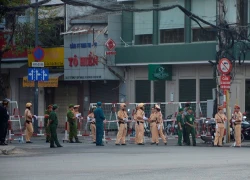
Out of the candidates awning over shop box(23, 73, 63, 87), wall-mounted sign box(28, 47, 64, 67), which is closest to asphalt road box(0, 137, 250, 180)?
awning over shop box(23, 73, 63, 87)

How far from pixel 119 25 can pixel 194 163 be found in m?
22.9

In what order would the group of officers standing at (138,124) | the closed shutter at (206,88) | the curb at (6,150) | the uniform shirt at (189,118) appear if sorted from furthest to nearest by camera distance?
1. the closed shutter at (206,88)
2. the uniform shirt at (189,118)
3. the group of officers standing at (138,124)
4. the curb at (6,150)

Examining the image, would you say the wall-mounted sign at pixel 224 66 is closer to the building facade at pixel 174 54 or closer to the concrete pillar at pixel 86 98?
the building facade at pixel 174 54

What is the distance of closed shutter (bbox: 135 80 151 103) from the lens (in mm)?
41656

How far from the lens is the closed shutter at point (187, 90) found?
39.7 metres

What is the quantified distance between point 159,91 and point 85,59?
15.5 ft

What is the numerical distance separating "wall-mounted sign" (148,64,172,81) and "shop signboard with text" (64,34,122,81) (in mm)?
2982

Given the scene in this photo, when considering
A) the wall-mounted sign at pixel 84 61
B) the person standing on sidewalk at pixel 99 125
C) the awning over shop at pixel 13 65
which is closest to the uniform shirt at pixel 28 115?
the person standing on sidewalk at pixel 99 125

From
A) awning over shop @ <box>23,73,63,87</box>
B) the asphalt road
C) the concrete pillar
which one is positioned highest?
awning over shop @ <box>23,73,63,87</box>

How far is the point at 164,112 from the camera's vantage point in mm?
37062

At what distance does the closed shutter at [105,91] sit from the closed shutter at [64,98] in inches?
57.6

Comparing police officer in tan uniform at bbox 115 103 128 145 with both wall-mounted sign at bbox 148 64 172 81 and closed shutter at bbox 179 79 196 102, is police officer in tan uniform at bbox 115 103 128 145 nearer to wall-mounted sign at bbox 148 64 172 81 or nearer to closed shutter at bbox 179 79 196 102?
wall-mounted sign at bbox 148 64 172 81

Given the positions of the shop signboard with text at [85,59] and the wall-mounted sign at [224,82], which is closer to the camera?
the wall-mounted sign at [224,82]

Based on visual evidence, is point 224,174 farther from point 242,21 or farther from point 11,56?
point 11,56
